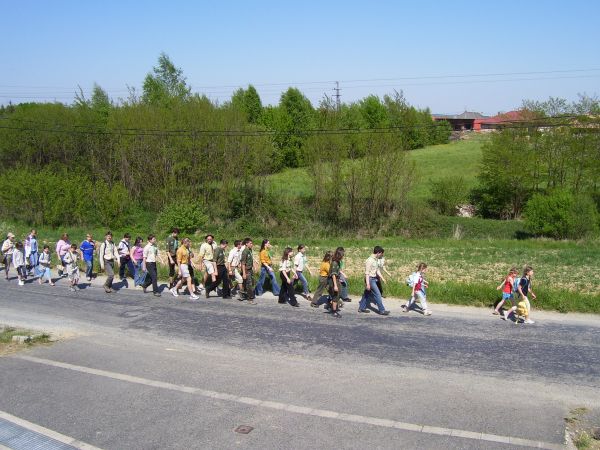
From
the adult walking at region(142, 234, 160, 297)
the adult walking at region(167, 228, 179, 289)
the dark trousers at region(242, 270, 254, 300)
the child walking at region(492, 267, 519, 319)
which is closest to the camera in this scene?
the child walking at region(492, 267, 519, 319)

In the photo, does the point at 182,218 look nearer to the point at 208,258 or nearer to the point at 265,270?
the point at 208,258

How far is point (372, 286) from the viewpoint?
547 inches

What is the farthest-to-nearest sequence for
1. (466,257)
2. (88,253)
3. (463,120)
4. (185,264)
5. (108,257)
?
(463,120) → (466,257) → (88,253) → (108,257) → (185,264)

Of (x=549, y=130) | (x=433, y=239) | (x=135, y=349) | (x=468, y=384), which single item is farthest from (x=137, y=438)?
(x=549, y=130)

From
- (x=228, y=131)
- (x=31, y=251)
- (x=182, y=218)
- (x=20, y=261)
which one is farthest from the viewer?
(x=228, y=131)

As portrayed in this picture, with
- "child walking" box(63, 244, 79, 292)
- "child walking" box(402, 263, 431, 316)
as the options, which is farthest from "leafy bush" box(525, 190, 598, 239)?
"child walking" box(63, 244, 79, 292)

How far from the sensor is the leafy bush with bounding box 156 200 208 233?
3450cm

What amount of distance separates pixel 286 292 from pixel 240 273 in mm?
1423

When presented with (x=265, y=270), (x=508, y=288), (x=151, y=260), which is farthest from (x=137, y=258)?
(x=508, y=288)

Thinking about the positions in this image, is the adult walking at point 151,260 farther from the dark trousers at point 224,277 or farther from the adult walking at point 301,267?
the adult walking at point 301,267

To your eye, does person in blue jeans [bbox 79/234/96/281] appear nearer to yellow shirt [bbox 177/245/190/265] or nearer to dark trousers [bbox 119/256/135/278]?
dark trousers [bbox 119/256/135/278]

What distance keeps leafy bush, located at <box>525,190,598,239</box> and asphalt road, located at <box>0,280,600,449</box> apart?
77.9 ft

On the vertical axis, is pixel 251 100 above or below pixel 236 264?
above

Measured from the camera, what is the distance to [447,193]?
43.9 meters
